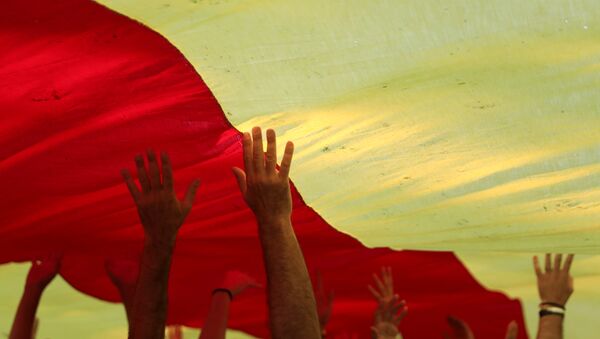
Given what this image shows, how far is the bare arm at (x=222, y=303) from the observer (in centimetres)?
299

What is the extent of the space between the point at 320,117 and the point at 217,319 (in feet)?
2.49

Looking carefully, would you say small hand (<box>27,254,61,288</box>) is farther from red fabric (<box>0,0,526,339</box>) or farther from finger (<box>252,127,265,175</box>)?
finger (<box>252,127,265,175</box>)

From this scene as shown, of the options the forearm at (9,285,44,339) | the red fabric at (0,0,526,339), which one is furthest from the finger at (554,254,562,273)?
the forearm at (9,285,44,339)

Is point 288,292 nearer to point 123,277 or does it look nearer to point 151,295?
point 151,295

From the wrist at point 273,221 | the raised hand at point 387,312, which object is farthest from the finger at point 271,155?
the raised hand at point 387,312

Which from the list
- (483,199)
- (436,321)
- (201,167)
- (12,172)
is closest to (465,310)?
(436,321)

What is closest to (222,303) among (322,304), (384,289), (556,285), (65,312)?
(322,304)

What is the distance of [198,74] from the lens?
101 inches

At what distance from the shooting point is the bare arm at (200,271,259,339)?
9.81 feet

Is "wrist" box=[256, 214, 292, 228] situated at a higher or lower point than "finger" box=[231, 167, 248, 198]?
lower

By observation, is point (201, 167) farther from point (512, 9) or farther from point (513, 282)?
point (513, 282)

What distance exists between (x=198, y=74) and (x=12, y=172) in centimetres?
74

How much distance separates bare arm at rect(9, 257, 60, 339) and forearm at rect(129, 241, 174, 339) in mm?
976

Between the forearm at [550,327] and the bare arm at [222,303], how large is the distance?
974mm
